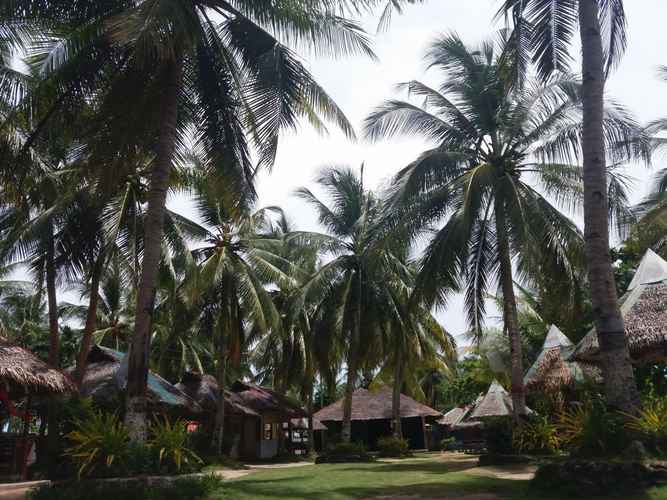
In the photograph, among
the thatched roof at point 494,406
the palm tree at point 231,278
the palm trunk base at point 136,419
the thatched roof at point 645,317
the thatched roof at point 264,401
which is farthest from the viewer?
the thatched roof at point 264,401

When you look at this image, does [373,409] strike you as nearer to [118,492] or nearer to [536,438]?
[536,438]

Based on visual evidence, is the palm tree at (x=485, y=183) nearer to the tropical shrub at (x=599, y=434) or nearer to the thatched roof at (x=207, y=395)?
the tropical shrub at (x=599, y=434)

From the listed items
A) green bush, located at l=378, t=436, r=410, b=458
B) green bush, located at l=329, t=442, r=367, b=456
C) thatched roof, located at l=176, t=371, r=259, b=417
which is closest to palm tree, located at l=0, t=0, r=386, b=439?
green bush, located at l=329, t=442, r=367, b=456

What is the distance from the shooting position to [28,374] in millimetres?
14406

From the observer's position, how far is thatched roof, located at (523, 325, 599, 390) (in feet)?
67.1

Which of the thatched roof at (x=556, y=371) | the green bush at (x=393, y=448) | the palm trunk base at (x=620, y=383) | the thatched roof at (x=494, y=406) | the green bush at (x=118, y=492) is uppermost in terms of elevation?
the thatched roof at (x=556, y=371)

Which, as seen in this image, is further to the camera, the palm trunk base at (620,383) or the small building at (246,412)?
the small building at (246,412)

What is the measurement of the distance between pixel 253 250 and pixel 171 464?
14932 mm

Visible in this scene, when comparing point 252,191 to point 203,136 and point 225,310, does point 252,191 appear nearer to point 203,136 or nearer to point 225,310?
point 203,136

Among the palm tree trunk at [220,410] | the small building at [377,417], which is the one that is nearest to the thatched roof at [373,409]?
the small building at [377,417]

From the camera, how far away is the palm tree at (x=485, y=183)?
1627 centimetres

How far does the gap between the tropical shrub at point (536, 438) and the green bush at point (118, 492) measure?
9551 millimetres

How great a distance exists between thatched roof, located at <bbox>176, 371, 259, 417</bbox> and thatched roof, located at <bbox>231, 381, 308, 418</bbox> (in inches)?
20.8

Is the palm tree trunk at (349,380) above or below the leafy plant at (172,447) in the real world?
above
